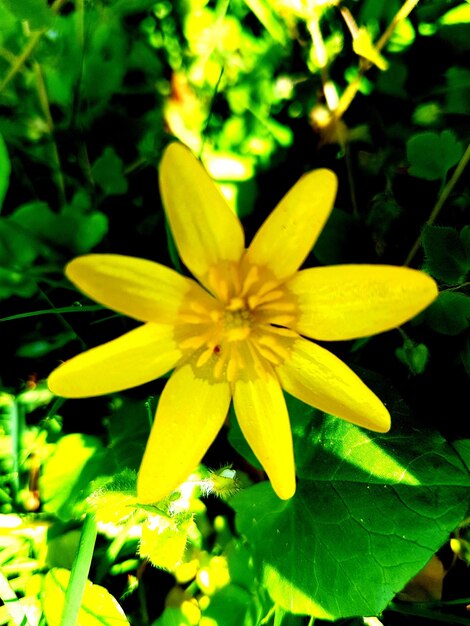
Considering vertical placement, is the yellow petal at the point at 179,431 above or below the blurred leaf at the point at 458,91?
below

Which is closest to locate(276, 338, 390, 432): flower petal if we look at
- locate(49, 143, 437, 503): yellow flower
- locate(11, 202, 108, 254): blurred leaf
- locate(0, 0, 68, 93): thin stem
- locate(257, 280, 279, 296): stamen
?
locate(49, 143, 437, 503): yellow flower

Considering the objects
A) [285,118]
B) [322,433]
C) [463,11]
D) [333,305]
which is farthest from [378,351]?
[463,11]

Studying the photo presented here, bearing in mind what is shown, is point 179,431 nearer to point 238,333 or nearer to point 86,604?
point 238,333

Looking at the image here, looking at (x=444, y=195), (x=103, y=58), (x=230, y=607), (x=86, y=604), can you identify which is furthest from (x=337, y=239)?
(x=86, y=604)

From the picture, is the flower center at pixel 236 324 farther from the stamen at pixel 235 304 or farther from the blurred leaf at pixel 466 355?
the blurred leaf at pixel 466 355

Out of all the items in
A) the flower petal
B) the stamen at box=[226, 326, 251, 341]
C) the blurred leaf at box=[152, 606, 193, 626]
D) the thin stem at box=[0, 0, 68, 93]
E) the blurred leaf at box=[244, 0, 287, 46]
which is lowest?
the blurred leaf at box=[152, 606, 193, 626]

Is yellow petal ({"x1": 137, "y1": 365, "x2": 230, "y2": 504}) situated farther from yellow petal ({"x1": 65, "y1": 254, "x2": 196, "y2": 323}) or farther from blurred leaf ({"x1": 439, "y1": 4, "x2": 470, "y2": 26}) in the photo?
blurred leaf ({"x1": 439, "y1": 4, "x2": 470, "y2": 26})

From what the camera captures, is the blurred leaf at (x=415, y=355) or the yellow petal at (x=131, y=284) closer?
the yellow petal at (x=131, y=284)

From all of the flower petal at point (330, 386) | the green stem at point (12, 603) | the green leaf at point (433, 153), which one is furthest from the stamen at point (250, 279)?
the green stem at point (12, 603)
